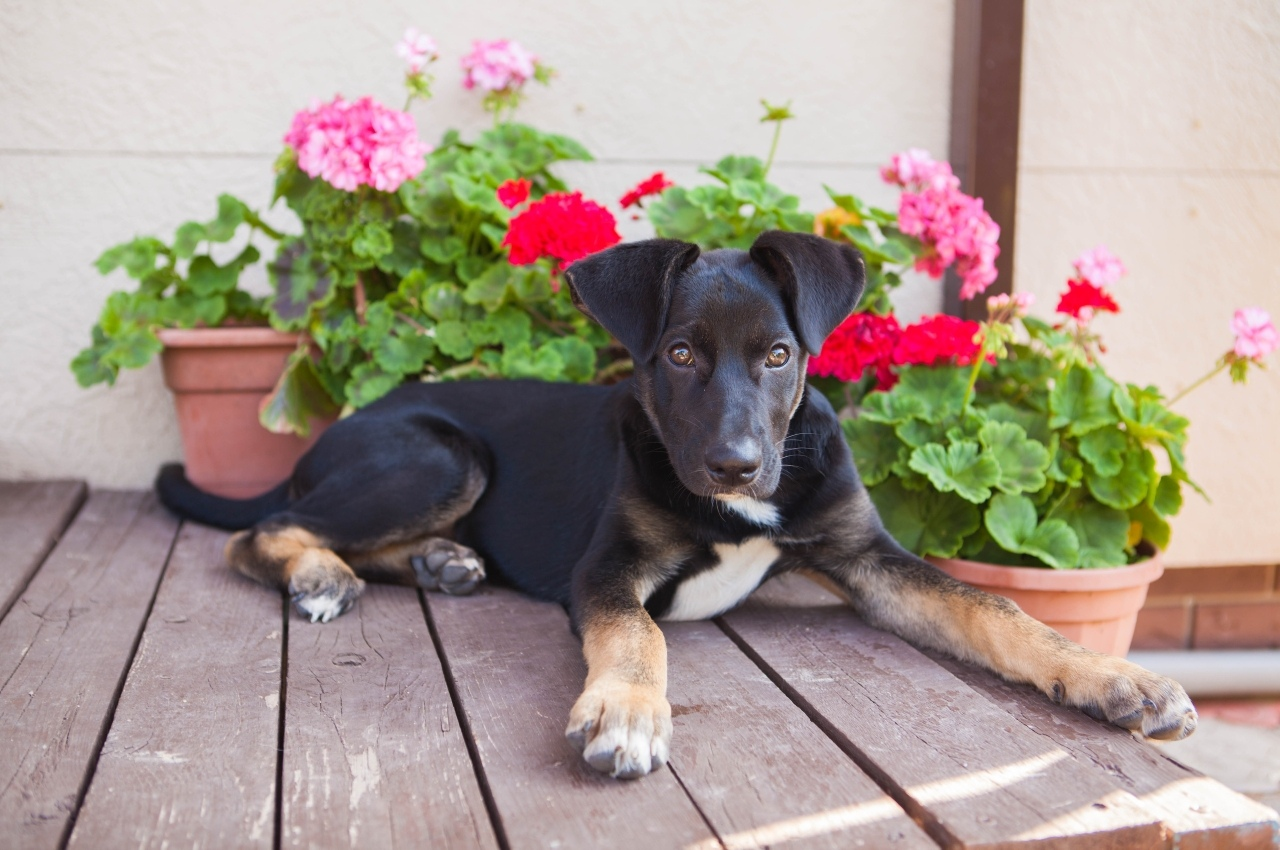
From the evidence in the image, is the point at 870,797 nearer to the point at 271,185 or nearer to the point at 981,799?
the point at 981,799

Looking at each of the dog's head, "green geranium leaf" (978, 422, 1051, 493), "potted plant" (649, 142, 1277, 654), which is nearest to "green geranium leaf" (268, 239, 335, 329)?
"potted plant" (649, 142, 1277, 654)

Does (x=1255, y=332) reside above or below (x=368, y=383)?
above

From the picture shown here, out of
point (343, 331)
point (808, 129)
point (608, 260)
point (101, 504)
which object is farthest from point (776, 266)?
point (101, 504)

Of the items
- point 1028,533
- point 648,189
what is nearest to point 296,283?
point 648,189

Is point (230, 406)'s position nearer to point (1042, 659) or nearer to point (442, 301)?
point (442, 301)

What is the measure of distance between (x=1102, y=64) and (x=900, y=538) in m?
2.64

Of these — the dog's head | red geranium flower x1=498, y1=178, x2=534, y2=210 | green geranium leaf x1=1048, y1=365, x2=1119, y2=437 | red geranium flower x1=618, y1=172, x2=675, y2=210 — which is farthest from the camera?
red geranium flower x1=618, y1=172, x2=675, y2=210

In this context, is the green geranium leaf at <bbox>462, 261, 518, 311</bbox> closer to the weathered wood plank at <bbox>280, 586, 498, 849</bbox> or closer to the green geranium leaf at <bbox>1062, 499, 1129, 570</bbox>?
the weathered wood plank at <bbox>280, 586, 498, 849</bbox>

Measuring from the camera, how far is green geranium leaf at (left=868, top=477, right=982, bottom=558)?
331cm

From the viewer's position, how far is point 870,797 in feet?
6.15

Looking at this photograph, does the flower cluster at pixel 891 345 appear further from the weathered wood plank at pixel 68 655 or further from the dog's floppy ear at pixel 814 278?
the weathered wood plank at pixel 68 655

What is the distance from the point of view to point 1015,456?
328 cm

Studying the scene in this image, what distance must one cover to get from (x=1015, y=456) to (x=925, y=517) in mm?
358

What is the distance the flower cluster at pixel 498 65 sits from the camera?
416 centimetres
